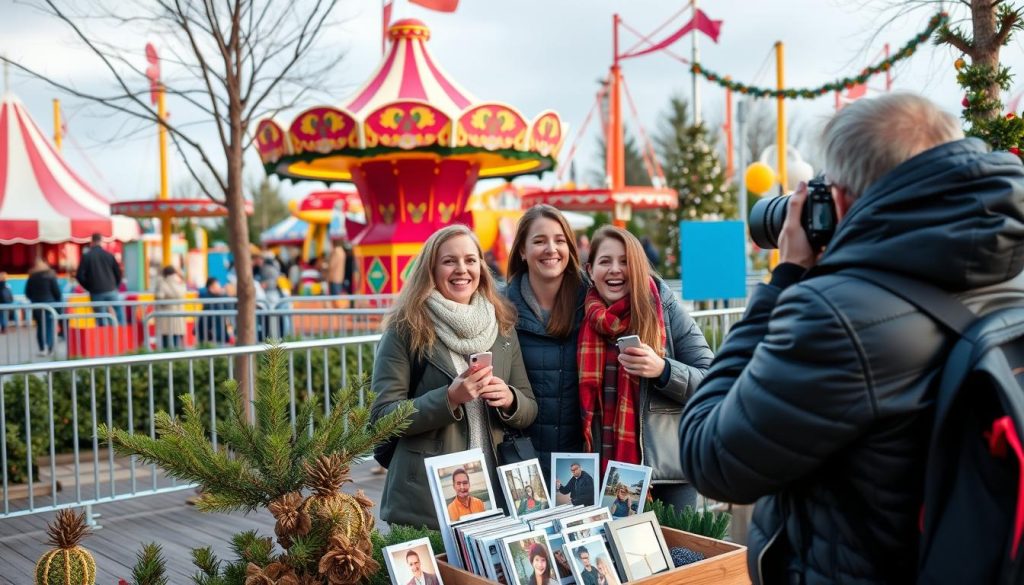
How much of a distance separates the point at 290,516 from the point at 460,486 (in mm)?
529

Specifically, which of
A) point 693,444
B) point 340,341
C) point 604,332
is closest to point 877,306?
point 693,444

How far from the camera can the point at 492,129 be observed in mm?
13328

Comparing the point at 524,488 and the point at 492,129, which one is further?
the point at 492,129

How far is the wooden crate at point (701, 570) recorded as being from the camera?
2385 mm

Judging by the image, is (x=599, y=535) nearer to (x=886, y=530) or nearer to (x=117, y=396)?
(x=886, y=530)

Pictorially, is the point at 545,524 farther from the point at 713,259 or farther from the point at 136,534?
the point at 713,259

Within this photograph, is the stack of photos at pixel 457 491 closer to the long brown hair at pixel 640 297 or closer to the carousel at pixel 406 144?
the long brown hair at pixel 640 297

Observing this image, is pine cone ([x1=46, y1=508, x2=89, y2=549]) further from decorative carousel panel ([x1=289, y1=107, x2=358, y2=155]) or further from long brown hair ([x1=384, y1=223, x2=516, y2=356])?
decorative carousel panel ([x1=289, y1=107, x2=358, y2=155])

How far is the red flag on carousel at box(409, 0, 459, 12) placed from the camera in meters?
13.8

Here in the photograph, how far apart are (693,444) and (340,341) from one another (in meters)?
4.60

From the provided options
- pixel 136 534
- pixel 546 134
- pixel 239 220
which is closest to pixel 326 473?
pixel 136 534

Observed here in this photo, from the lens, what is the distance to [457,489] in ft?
8.50

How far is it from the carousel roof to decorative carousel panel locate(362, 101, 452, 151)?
0.01 meters

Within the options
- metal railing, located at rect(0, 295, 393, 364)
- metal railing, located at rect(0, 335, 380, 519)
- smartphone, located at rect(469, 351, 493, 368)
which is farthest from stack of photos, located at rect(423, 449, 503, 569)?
metal railing, located at rect(0, 295, 393, 364)
